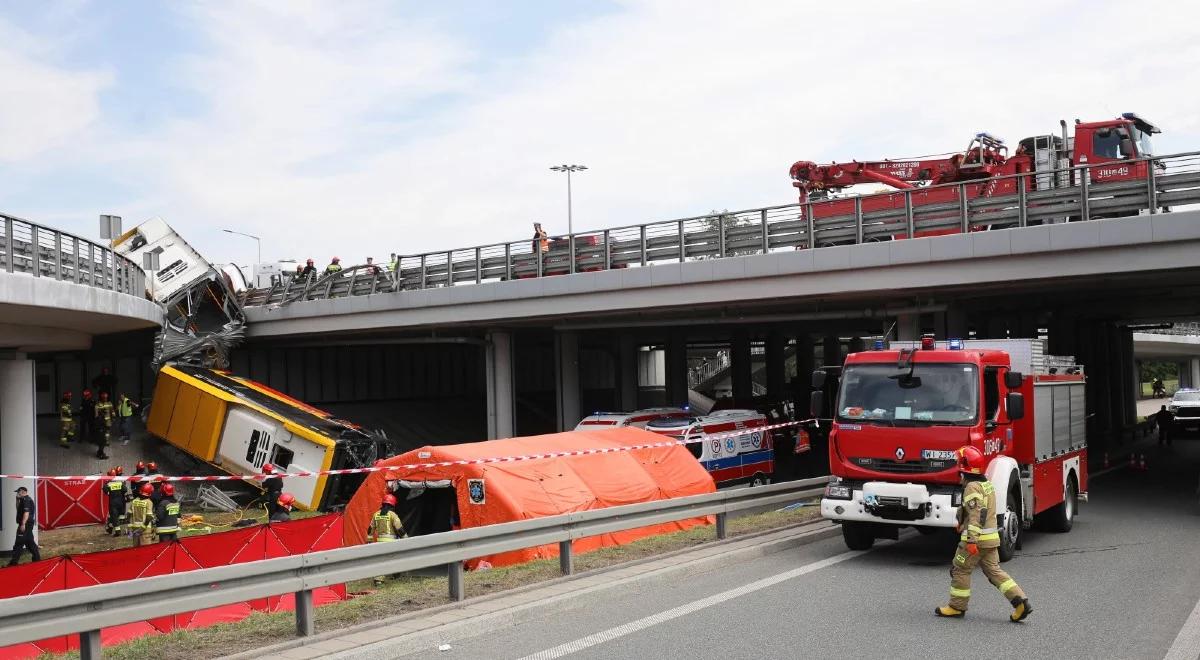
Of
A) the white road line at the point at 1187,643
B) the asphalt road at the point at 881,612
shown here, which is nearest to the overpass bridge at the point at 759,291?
the asphalt road at the point at 881,612

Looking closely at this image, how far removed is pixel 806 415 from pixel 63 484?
967 inches

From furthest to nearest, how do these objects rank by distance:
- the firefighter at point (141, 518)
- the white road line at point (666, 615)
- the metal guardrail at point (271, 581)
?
the firefighter at point (141, 518) → the white road line at point (666, 615) → the metal guardrail at point (271, 581)

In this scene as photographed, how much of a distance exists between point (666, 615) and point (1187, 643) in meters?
4.16

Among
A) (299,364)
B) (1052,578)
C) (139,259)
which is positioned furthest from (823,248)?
(299,364)

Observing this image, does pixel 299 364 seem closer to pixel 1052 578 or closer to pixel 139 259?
pixel 139 259

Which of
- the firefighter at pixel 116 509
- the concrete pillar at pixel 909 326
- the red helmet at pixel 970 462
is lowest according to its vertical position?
the firefighter at pixel 116 509

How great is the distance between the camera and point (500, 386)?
Answer: 3631 cm

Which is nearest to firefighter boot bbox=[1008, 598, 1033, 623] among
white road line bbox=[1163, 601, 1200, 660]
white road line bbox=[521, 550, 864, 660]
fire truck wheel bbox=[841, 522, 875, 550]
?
white road line bbox=[1163, 601, 1200, 660]

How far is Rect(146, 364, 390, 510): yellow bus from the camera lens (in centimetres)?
2555

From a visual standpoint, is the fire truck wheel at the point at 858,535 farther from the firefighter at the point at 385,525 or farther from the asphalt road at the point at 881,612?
the firefighter at the point at 385,525

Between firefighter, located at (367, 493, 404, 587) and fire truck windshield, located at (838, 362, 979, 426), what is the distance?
19.0 feet

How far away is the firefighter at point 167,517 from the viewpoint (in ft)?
62.2

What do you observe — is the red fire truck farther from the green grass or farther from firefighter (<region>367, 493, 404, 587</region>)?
firefighter (<region>367, 493, 404, 587</region>)

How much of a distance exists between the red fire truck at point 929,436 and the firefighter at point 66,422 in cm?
2423
